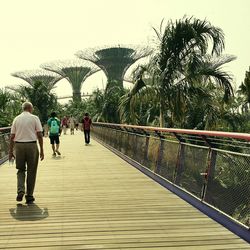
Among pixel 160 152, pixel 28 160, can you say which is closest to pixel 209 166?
pixel 28 160

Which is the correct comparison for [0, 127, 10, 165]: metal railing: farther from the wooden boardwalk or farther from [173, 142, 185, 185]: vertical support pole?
[173, 142, 185, 185]: vertical support pole

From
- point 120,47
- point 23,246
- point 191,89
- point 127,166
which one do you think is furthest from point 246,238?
point 120,47

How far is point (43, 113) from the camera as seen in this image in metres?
54.7

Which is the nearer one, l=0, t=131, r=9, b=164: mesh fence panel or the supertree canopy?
l=0, t=131, r=9, b=164: mesh fence panel

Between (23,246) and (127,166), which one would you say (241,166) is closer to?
(23,246)

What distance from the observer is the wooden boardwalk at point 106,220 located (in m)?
5.02

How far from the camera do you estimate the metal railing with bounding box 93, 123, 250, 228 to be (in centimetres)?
534

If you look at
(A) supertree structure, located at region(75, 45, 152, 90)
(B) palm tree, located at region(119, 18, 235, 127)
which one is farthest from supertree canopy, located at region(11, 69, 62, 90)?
(B) palm tree, located at region(119, 18, 235, 127)

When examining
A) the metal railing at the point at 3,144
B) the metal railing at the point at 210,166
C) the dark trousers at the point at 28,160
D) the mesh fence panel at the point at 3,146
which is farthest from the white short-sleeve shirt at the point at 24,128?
the mesh fence panel at the point at 3,146

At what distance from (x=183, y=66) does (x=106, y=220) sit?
40.7 ft

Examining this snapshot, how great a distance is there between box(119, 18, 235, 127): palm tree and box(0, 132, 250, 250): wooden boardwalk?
7875 millimetres

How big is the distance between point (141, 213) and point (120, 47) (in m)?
103

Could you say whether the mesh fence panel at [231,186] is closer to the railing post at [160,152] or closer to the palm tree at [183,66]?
the railing post at [160,152]

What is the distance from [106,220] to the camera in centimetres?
616
